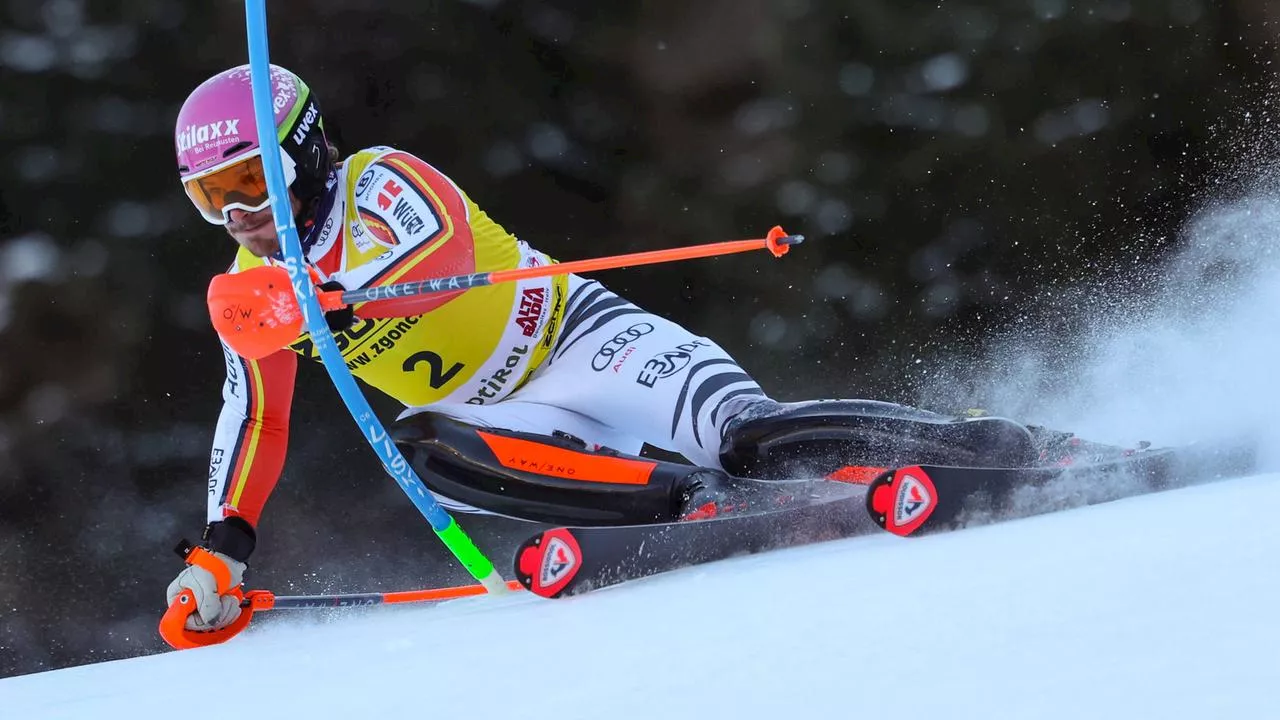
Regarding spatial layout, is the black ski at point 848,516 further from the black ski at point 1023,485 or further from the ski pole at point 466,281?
the ski pole at point 466,281

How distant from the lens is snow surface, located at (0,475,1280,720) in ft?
2.78

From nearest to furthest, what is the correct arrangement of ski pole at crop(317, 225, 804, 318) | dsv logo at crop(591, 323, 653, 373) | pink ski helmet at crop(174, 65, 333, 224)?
ski pole at crop(317, 225, 804, 318), pink ski helmet at crop(174, 65, 333, 224), dsv logo at crop(591, 323, 653, 373)

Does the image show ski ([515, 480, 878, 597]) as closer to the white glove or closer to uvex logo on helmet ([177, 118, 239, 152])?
the white glove

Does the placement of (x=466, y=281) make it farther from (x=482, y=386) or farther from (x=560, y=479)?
(x=482, y=386)

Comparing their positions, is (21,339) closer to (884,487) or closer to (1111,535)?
(884,487)

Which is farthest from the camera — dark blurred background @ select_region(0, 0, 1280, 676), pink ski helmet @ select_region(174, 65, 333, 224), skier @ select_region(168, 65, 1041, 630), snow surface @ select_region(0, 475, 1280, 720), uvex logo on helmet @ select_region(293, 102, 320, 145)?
dark blurred background @ select_region(0, 0, 1280, 676)

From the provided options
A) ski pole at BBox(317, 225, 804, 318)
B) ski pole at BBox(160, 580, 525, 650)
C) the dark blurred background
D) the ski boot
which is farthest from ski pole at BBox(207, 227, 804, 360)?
the dark blurred background

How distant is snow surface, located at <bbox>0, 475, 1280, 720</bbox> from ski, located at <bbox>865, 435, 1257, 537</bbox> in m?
0.09

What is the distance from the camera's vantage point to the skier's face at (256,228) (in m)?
2.18

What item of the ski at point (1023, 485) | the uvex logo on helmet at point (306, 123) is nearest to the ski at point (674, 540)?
the ski at point (1023, 485)

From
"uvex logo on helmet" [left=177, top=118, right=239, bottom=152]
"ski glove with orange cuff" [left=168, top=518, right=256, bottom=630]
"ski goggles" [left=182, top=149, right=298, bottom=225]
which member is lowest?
"ski glove with orange cuff" [left=168, top=518, right=256, bottom=630]

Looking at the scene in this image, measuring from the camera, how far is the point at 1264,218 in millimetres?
3711

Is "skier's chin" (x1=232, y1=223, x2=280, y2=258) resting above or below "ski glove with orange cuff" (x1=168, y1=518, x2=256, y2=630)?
above

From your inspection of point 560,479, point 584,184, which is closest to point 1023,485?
point 560,479
